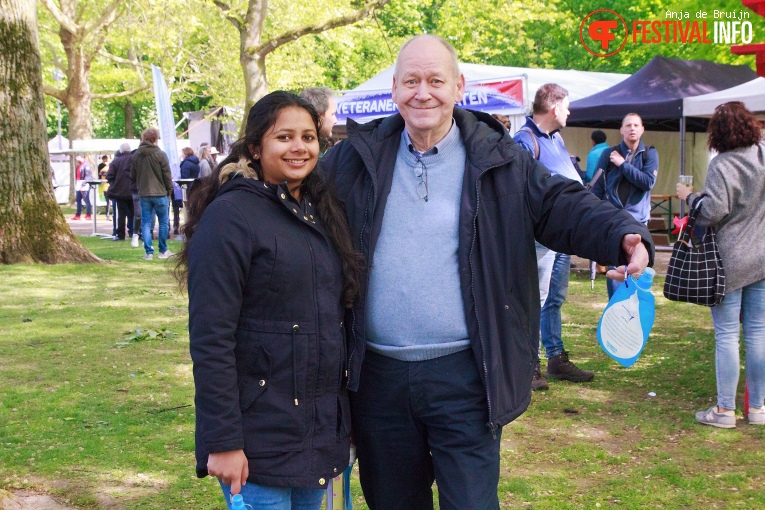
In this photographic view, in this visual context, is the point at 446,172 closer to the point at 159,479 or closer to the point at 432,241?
the point at 432,241

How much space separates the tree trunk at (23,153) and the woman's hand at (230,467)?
10825 mm

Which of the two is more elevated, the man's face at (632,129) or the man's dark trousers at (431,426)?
the man's face at (632,129)

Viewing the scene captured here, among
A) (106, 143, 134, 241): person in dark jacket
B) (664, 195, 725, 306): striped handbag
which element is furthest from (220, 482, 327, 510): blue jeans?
(106, 143, 134, 241): person in dark jacket

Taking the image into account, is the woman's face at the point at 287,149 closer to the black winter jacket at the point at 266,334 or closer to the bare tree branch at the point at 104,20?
the black winter jacket at the point at 266,334

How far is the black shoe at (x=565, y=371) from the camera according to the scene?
662cm

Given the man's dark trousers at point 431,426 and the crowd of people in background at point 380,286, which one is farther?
the man's dark trousers at point 431,426

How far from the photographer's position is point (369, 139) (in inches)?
Answer: 116

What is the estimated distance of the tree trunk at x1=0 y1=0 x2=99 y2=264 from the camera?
11984 mm

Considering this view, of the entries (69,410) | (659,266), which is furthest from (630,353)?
(659,266)

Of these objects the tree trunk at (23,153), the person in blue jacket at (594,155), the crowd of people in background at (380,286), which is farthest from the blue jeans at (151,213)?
the crowd of people in background at (380,286)

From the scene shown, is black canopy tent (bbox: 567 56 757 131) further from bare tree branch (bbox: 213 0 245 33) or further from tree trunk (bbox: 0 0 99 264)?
bare tree branch (bbox: 213 0 245 33)

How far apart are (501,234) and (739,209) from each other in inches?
120

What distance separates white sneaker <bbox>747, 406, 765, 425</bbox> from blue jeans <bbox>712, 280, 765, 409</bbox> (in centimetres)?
4

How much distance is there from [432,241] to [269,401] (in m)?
0.71
